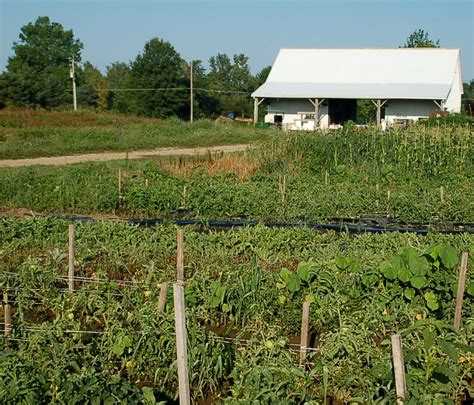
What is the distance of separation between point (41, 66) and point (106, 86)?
22.0ft

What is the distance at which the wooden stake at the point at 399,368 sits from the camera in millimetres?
4195

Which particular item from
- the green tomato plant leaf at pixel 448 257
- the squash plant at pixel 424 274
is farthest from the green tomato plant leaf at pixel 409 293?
the green tomato plant leaf at pixel 448 257

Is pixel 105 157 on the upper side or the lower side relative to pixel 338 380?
upper

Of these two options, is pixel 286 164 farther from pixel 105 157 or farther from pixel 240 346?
pixel 240 346

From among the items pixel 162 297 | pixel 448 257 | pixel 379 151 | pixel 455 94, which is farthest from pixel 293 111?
pixel 162 297

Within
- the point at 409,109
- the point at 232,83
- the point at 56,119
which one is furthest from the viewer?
the point at 232,83

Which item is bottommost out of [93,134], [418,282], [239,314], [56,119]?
[239,314]

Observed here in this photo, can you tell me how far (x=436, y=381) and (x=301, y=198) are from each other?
8377 mm

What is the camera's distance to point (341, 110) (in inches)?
1655

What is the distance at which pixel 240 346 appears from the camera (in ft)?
20.4

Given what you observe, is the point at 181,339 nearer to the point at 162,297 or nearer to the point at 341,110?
the point at 162,297

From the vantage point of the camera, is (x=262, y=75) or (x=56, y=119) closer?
(x=56, y=119)

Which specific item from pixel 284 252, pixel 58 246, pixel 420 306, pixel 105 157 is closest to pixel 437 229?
pixel 284 252

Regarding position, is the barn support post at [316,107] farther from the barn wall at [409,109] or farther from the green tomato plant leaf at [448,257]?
the green tomato plant leaf at [448,257]
